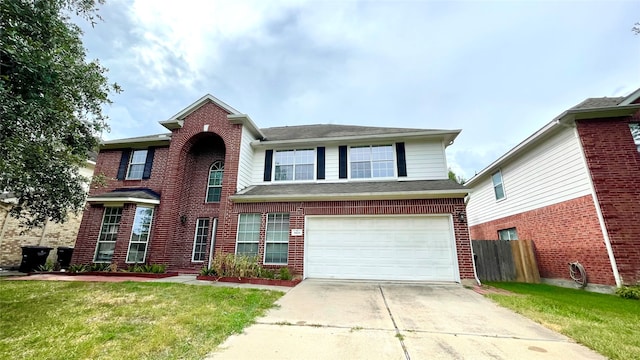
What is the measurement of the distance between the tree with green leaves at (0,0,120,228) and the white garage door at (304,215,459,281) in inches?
276

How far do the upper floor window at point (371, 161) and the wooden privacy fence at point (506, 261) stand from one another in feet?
14.2

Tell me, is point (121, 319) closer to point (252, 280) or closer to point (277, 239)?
point (252, 280)

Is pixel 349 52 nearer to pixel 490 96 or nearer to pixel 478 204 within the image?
pixel 490 96

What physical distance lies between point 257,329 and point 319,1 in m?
9.96

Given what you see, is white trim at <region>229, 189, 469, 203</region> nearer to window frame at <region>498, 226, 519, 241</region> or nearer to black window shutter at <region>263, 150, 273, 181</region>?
black window shutter at <region>263, 150, 273, 181</region>

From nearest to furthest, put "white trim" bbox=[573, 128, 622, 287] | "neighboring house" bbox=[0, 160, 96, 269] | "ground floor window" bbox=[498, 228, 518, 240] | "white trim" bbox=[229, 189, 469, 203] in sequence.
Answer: "white trim" bbox=[573, 128, 622, 287], "white trim" bbox=[229, 189, 469, 203], "ground floor window" bbox=[498, 228, 518, 240], "neighboring house" bbox=[0, 160, 96, 269]

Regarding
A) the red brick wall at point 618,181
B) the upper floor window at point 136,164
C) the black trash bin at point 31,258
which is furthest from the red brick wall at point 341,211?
the black trash bin at point 31,258

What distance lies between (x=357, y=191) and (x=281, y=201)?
9.27ft

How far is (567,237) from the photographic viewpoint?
818 centimetres

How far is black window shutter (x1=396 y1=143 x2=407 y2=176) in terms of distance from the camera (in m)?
9.81

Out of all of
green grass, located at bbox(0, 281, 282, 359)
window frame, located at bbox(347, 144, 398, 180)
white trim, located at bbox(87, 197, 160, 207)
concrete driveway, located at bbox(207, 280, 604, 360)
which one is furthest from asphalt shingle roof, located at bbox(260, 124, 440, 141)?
green grass, located at bbox(0, 281, 282, 359)

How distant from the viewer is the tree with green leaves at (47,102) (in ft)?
15.8

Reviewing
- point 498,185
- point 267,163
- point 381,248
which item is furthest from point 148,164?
point 498,185

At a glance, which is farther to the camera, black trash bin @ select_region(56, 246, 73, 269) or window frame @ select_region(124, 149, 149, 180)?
window frame @ select_region(124, 149, 149, 180)
